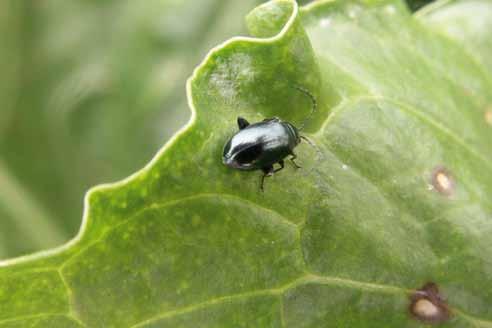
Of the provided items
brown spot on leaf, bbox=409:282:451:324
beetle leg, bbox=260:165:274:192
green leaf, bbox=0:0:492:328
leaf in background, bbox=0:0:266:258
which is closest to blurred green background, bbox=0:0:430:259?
leaf in background, bbox=0:0:266:258

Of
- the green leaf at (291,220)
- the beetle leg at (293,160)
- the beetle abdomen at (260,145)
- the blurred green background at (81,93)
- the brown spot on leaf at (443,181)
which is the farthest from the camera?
the blurred green background at (81,93)

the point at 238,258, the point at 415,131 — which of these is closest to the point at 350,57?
the point at 415,131

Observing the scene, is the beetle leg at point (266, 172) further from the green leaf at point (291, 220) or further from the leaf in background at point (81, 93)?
the leaf in background at point (81, 93)

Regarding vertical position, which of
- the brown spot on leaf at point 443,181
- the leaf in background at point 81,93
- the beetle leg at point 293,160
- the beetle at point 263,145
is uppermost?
the beetle at point 263,145

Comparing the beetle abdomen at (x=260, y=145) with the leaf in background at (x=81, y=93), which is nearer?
the beetle abdomen at (x=260, y=145)

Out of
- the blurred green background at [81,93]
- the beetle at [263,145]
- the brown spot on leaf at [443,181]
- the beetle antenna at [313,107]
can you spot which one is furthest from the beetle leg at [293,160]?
the blurred green background at [81,93]

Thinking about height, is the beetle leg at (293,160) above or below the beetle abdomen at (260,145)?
below
